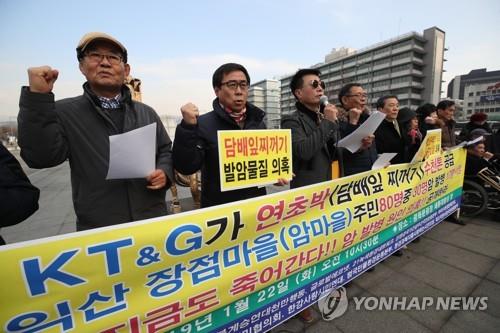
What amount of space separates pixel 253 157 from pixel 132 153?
0.69 metres

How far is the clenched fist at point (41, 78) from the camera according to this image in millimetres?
1126

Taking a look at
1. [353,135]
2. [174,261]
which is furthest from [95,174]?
[353,135]

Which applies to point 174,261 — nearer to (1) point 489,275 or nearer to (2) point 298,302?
(2) point 298,302

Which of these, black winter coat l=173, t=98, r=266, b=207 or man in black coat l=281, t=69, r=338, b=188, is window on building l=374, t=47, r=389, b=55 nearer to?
man in black coat l=281, t=69, r=338, b=188

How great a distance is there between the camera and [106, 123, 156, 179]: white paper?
3.80 feet

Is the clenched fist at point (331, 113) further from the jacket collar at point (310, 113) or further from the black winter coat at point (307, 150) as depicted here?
the jacket collar at point (310, 113)

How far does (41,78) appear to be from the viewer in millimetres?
1143

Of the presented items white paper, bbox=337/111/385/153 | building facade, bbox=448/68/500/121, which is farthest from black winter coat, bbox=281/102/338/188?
building facade, bbox=448/68/500/121

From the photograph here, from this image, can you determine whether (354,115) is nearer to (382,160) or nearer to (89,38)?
(382,160)

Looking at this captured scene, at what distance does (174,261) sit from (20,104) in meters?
1.01

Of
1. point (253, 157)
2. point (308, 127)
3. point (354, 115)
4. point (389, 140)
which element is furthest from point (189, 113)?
point (389, 140)

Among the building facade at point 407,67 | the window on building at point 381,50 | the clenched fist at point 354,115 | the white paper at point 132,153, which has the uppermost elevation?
the window on building at point 381,50

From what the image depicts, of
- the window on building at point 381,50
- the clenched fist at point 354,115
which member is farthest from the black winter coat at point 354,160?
the window on building at point 381,50

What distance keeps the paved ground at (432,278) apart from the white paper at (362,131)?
1.41 m
